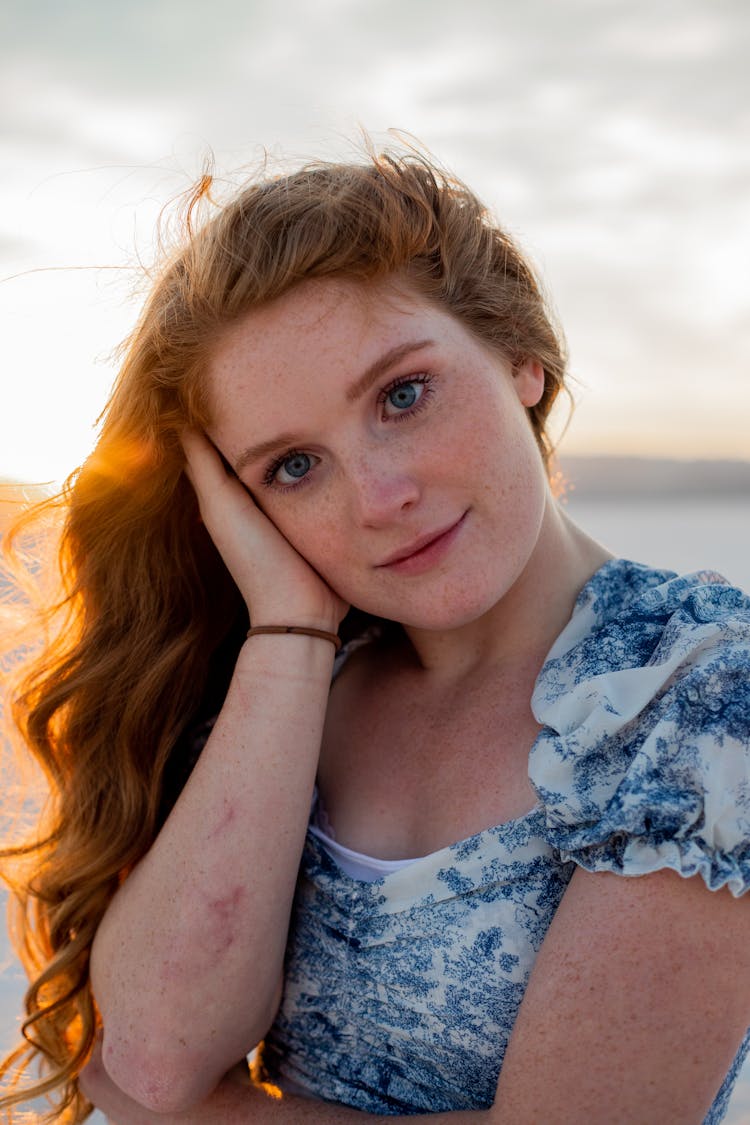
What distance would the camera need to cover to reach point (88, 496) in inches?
79.0

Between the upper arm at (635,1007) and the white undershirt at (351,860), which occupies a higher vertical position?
the upper arm at (635,1007)

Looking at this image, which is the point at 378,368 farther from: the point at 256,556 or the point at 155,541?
the point at 155,541

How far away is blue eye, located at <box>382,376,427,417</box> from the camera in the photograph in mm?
1664

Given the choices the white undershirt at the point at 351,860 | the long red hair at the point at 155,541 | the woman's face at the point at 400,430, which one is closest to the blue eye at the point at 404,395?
the woman's face at the point at 400,430

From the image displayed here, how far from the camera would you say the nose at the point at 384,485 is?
1.63 metres

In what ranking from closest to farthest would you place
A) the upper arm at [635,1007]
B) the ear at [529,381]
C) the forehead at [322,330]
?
the upper arm at [635,1007], the forehead at [322,330], the ear at [529,381]

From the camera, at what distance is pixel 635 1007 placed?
1283mm

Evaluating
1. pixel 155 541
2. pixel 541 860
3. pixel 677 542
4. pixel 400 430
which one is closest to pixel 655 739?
pixel 541 860

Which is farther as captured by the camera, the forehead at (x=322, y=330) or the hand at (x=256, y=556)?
the hand at (x=256, y=556)

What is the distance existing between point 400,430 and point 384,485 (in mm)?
101

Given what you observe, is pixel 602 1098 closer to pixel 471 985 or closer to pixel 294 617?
pixel 471 985

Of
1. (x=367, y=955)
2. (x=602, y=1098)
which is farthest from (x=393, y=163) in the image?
(x=602, y=1098)

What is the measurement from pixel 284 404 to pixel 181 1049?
3.69 feet

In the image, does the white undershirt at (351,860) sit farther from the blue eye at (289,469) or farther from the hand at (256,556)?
the blue eye at (289,469)
